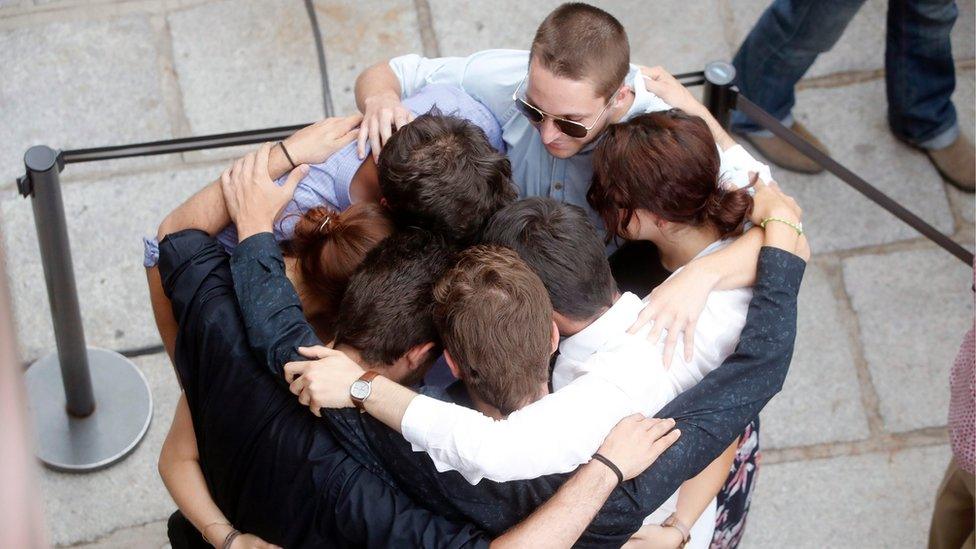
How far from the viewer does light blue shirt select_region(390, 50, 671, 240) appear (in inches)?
94.6

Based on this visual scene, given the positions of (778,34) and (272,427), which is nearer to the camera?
(272,427)

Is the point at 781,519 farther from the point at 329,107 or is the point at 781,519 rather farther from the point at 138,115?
the point at 138,115

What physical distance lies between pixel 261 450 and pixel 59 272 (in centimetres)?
104

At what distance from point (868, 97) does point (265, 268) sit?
2.91m

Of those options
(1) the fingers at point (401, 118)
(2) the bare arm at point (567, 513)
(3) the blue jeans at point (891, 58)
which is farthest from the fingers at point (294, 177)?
(3) the blue jeans at point (891, 58)

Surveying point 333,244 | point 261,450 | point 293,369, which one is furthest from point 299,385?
point 333,244

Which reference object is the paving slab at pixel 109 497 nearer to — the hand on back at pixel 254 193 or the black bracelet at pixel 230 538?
the black bracelet at pixel 230 538

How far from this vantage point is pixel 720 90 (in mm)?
2537

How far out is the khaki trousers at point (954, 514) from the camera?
2588 millimetres

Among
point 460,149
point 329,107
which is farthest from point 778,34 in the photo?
point 460,149

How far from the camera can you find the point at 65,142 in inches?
153

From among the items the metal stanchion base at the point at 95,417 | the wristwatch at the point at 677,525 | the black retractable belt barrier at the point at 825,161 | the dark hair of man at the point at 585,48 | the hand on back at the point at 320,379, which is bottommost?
the metal stanchion base at the point at 95,417

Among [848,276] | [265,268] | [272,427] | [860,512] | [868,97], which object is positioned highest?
[265,268]

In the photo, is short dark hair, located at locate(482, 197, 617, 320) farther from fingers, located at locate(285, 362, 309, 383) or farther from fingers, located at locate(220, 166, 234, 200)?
fingers, located at locate(220, 166, 234, 200)
